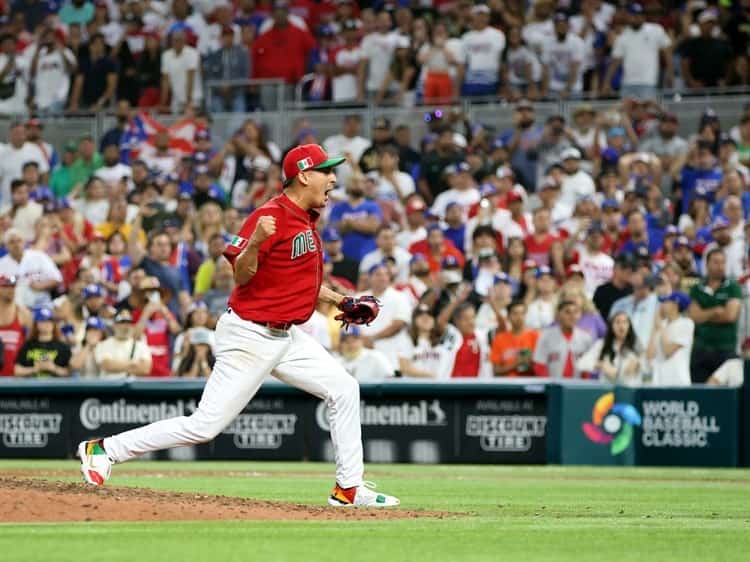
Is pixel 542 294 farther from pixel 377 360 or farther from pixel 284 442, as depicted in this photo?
pixel 284 442

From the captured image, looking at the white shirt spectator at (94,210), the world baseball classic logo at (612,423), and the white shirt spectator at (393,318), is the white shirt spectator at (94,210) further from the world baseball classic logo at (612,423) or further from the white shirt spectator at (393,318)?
the world baseball classic logo at (612,423)

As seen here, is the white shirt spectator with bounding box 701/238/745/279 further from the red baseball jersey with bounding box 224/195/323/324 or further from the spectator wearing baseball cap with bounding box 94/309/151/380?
the red baseball jersey with bounding box 224/195/323/324

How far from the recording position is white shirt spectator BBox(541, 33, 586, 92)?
896 inches

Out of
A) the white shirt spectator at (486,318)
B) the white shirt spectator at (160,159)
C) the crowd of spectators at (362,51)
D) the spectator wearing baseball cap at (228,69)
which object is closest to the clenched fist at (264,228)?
the white shirt spectator at (486,318)

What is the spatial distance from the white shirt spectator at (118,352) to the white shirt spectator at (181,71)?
7.34 metres

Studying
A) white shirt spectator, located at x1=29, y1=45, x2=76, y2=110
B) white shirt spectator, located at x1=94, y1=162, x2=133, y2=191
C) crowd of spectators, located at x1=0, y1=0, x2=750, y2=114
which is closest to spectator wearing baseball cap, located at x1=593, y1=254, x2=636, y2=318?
crowd of spectators, located at x1=0, y1=0, x2=750, y2=114

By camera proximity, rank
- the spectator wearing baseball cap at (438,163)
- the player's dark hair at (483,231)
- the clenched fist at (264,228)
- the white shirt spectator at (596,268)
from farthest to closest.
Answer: the spectator wearing baseball cap at (438,163) < the player's dark hair at (483,231) < the white shirt spectator at (596,268) < the clenched fist at (264,228)

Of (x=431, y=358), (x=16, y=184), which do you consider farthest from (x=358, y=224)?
(x=16, y=184)

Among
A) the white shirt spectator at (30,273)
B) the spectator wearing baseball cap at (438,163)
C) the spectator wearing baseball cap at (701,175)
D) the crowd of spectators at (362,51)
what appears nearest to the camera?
the spectator wearing baseball cap at (701,175)

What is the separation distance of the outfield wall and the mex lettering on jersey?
Answer: 7521 mm

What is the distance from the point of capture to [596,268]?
19.0 m

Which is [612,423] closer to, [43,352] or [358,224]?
[358,224]

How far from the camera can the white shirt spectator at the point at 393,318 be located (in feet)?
60.4

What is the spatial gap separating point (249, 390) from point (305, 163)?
4.71ft
